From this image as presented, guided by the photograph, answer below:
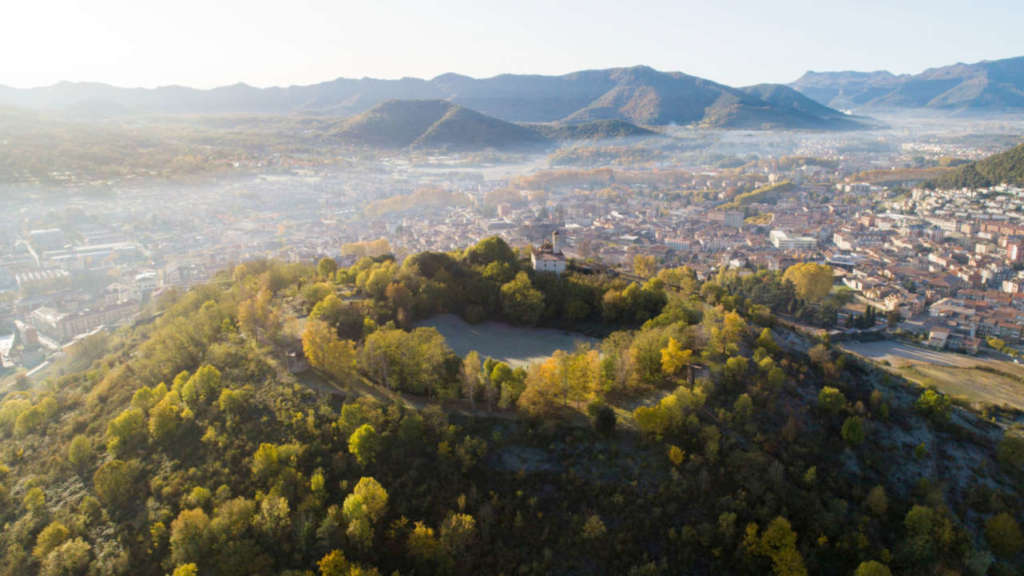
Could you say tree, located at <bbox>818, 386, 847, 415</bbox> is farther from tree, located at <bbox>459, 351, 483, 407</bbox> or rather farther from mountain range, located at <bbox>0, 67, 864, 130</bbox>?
mountain range, located at <bbox>0, 67, 864, 130</bbox>

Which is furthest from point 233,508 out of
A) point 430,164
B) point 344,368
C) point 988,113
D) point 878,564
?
point 988,113

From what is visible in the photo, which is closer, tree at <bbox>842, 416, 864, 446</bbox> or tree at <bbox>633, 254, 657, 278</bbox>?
tree at <bbox>842, 416, 864, 446</bbox>

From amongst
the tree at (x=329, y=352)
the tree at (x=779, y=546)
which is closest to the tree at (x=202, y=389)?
the tree at (x=329, y=352)

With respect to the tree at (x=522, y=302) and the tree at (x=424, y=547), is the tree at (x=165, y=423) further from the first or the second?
the tree at (x=522, y=302)

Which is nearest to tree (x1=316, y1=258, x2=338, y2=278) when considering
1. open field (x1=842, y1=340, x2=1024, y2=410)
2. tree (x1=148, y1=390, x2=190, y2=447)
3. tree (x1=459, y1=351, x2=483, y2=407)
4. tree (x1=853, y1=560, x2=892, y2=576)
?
tree (x1=148, y1=390, x2=190, y2=447)

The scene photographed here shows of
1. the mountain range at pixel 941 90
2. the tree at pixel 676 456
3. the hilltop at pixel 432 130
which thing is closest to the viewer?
the tree at pixel 676 456

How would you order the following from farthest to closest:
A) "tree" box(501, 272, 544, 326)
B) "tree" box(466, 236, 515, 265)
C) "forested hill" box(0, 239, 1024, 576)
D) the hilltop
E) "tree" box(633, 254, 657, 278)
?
the hilltop, "tree" box(633, 254, 657, 278), "tree" box(466, 236, 515, 265), "tree" box(501, 272, 544, 326), "forested hill" box(0, 239, 1024, 576)

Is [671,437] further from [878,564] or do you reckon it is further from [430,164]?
[430,164]
